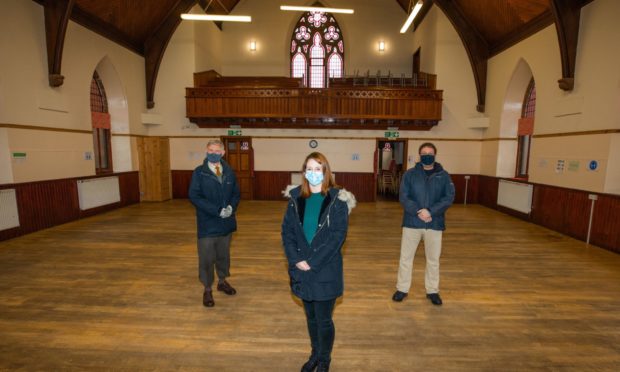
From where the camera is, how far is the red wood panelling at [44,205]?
20.4 ft

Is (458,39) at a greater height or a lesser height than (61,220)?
greater

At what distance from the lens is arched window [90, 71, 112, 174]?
29.5ft

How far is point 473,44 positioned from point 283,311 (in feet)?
34.4

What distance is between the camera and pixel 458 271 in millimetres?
4555

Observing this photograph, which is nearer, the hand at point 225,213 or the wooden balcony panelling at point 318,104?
the hand at point 225,213

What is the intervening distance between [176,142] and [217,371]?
9909mm

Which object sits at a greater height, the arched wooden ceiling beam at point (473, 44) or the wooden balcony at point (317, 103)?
the arched wooden ceiling beam at point (473, 44)

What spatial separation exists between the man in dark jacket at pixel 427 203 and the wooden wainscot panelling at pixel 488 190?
7425 millimetres

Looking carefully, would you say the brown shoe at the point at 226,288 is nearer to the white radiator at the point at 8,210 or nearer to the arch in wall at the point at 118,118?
the white radiator at the point at 8,210

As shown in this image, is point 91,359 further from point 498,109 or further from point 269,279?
point 498,109

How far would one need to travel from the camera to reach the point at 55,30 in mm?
6758

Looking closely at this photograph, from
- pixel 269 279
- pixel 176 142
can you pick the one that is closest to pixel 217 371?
pixel 269 279

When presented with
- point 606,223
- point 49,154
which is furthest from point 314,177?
point 49,154

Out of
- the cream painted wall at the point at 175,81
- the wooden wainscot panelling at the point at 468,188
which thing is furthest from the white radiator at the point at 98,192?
the wooden wainscot panelling at the point at 468,188
